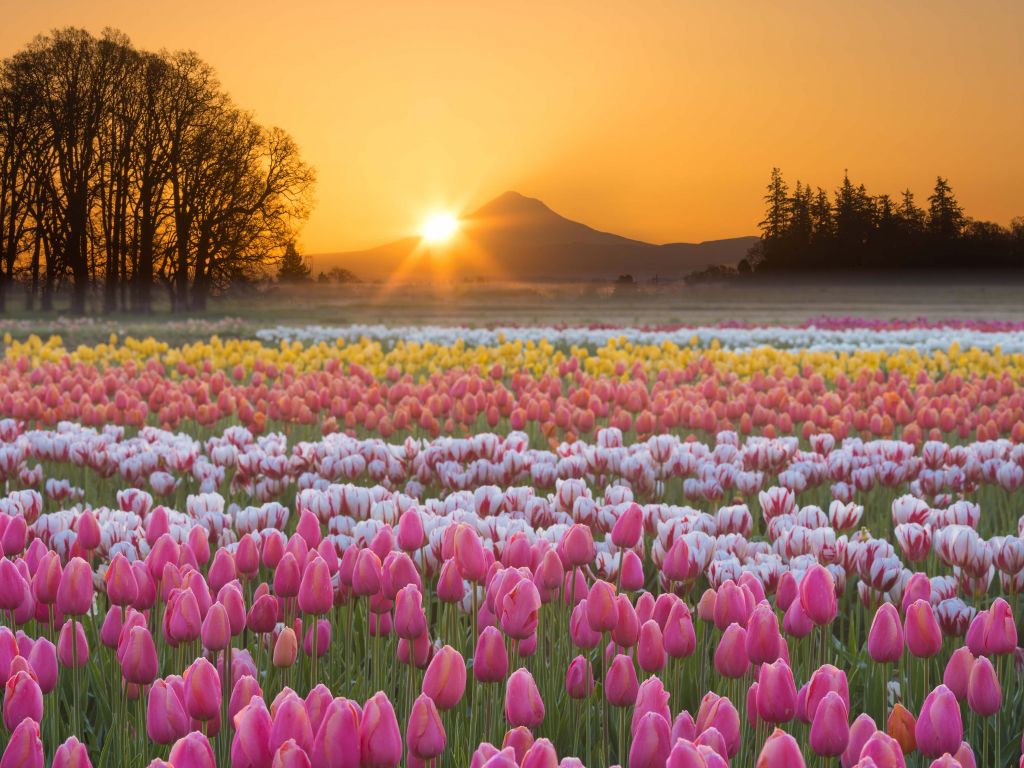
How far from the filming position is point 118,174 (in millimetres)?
44938

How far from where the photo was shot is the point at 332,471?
17.5ft

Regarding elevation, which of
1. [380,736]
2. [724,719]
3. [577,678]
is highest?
[380,736]

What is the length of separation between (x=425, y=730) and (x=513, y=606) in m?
0.68

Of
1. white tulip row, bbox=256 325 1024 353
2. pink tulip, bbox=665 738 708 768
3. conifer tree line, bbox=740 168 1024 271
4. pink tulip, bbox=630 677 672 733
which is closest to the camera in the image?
pink tulip, bbox=665 738 708 768

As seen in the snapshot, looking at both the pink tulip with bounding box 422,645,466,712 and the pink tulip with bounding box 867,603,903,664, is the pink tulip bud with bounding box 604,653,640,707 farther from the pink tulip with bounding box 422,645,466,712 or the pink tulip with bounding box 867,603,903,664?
the pink tulip with bounding box 867,603,903,664

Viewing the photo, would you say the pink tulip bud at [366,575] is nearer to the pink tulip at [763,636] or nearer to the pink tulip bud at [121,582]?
the pink tulip bud at [121,582]

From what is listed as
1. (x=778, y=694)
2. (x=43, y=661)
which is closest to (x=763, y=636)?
(x=778, y=694)

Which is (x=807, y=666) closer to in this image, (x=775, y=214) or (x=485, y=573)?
(x=485, y=573)

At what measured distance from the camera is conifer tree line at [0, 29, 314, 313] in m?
43.9

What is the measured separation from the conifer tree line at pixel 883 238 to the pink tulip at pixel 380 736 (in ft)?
258

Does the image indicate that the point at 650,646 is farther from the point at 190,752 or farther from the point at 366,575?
the point at 190,752

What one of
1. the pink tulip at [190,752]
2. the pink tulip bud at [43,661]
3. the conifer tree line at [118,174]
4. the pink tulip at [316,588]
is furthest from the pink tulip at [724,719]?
the conifer tree line at [118,174]

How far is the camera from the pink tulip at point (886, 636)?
2.50 meters

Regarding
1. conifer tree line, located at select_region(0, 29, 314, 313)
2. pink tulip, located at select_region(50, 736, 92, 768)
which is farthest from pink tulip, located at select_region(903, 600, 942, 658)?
conifer tree line, located at select_region(0, 29, 314, 313)
